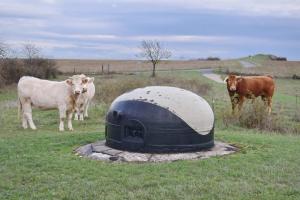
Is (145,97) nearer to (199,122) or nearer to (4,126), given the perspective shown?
(199,122)

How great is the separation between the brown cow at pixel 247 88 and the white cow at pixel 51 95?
21.7 feet

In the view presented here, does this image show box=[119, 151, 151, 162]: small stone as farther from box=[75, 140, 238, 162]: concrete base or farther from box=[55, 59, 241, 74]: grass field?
box=[55, 59, 241, 74]: grass field

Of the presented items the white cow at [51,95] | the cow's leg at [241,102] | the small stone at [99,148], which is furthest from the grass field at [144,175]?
the cow's leg at [241,102]

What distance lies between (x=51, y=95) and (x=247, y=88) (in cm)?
877

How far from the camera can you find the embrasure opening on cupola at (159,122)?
30.8ft

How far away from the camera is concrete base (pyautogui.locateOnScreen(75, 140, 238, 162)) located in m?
9.26

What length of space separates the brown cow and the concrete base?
327 inches

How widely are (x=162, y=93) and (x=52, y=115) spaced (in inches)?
377

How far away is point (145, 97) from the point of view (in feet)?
32.1

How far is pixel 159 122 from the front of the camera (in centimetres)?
935

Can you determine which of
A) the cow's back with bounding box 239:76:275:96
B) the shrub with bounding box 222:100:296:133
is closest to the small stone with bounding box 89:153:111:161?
the shrub with bounding box 222:100:296:133

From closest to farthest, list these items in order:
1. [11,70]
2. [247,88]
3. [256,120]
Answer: [256,120] < [247,88] < [11,70]

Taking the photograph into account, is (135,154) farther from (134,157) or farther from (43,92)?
(43,92)

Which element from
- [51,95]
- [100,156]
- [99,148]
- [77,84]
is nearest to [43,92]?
[51,95]
